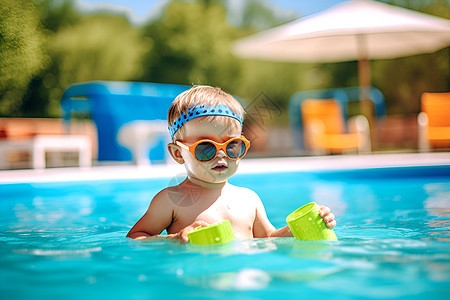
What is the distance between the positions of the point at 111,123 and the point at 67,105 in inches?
48.7

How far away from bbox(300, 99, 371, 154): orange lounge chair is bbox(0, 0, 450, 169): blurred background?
1956mm

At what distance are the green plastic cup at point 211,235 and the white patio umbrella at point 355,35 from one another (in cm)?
881

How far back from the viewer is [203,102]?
2414 mm

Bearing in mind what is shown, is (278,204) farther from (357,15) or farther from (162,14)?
(162,14)

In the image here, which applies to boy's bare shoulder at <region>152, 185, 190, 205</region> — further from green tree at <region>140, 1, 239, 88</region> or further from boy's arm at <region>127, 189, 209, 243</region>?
green tree at <region>140, 1, 239, 88</region>

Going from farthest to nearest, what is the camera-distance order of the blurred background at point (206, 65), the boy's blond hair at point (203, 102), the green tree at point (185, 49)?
the green tree at point (185, 49) < the blurred background at point (206, 65) < the boy's blond hair at point (203, 102)

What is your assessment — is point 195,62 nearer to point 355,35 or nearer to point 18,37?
point 355,35

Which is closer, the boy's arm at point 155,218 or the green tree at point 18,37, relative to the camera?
the boy's arm at point 155,218

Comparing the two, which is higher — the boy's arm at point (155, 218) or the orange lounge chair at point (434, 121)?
the orange lounge chair at point (434, 121)

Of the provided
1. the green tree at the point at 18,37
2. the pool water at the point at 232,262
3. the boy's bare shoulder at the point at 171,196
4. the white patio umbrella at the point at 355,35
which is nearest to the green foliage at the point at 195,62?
the white patio umbrella at the point at 355,35

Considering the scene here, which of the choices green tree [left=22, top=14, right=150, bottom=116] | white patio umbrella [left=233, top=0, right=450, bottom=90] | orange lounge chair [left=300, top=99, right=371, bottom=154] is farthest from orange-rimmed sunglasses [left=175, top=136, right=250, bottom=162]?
green tree [left=22, top=14, right=150, bottom=116]

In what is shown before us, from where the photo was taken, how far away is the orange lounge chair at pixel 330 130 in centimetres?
1155

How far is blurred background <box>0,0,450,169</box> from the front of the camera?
52.9ft

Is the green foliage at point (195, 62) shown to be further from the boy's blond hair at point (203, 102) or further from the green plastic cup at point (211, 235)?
the green plastic cup at point (211, 235)
